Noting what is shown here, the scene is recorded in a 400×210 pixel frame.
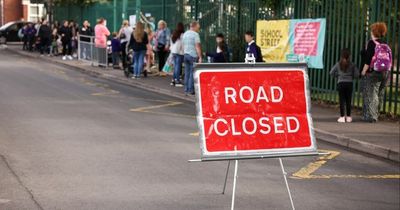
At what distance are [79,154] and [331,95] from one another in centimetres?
786

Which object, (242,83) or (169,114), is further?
(169,114)

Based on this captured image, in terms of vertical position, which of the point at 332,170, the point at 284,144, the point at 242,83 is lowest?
the point at 332,170

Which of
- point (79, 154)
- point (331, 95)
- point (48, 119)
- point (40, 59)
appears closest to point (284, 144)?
point (79, 154)

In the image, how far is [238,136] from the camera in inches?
221

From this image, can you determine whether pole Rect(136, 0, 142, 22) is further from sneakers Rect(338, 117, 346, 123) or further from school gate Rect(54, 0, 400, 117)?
sneakers Rect(338, 117, 346, 123)

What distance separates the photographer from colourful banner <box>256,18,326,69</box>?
14.9 m

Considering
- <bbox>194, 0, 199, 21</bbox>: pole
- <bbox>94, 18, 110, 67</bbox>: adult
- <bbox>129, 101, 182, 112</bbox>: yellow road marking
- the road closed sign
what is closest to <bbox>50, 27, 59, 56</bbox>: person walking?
<bbox>94, 18, 110, 67</bbox>: adult

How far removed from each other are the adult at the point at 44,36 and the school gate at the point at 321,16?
32.5 feet

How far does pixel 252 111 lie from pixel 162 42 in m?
16.1

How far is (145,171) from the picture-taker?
300 inches

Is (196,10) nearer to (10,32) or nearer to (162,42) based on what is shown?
(162,42)

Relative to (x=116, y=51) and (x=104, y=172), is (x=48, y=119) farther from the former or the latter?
(x=116, y=51)

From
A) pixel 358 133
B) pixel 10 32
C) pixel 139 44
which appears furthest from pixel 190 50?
pixel 10 32

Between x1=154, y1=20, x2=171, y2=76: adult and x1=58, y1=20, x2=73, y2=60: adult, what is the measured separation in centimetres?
863
